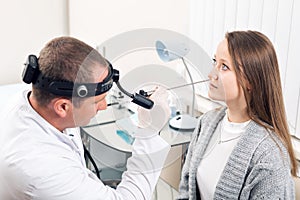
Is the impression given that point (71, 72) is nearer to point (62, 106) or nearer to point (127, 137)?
point (62, 106)

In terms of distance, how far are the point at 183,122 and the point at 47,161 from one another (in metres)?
0.44

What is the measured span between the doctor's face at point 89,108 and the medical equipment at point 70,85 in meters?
0.01

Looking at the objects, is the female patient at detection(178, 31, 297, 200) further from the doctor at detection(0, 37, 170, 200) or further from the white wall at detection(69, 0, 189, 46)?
the white wall at detection(69, 0, 189, 46)

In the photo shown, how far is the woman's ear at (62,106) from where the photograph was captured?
35.4 inches

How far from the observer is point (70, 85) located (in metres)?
0.88

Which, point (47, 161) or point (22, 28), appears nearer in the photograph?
point (47, 161)

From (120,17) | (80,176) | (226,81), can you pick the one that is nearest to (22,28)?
(120,17)

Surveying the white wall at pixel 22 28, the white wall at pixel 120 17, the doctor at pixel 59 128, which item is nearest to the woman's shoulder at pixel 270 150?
the doctor at pixel 59 128

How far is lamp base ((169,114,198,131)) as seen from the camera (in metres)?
1.03

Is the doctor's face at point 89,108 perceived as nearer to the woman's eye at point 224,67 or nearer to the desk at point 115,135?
the desk at point 115,135

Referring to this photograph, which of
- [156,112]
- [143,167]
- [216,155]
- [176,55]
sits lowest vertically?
[216,155]

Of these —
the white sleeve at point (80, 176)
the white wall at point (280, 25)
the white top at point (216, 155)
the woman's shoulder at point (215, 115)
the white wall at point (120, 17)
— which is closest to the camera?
the white sleeve at point (80, 176)

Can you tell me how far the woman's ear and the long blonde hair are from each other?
1.78 ft

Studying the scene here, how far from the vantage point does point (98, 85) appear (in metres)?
0.87
